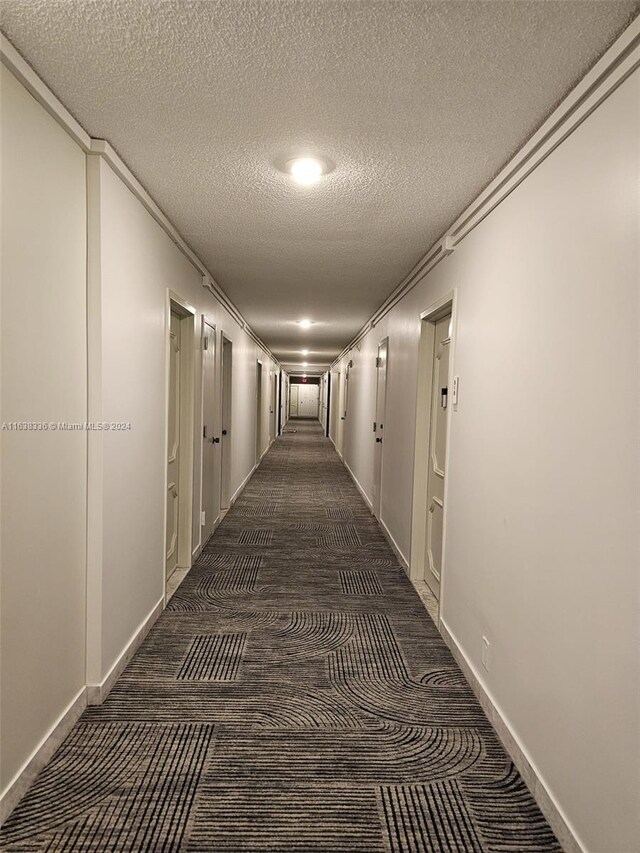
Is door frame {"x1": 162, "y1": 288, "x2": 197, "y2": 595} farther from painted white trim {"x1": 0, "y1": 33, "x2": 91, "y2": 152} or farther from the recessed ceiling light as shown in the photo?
painted white trim {"x1": 0, "y1": 33, "x2": 91, "y2": 152}

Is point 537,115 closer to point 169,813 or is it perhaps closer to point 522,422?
point 522,422

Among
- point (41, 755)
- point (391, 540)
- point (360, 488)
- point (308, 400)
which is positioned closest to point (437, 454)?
point (391, 540)

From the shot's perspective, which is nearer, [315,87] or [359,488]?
[315,87]

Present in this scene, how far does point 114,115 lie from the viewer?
2035 mm

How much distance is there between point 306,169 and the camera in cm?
243

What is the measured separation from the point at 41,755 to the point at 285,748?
0.86 meters

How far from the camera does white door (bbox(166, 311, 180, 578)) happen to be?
3.93m

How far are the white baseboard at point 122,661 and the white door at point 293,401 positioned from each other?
74.6ft

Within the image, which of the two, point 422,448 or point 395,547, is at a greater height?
point 422,448

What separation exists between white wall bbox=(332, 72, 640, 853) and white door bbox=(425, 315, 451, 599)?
921 millimetres

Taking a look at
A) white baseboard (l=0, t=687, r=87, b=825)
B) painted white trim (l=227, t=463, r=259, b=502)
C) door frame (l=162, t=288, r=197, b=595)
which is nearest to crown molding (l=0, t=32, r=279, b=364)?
door frame (l=162, t=288, r=197, b=595)

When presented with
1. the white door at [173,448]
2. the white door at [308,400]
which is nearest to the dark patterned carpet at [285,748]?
the white door at [173,448]

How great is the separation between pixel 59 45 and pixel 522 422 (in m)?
1.95

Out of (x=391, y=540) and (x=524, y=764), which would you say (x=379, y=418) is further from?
(x=524, y=764)
